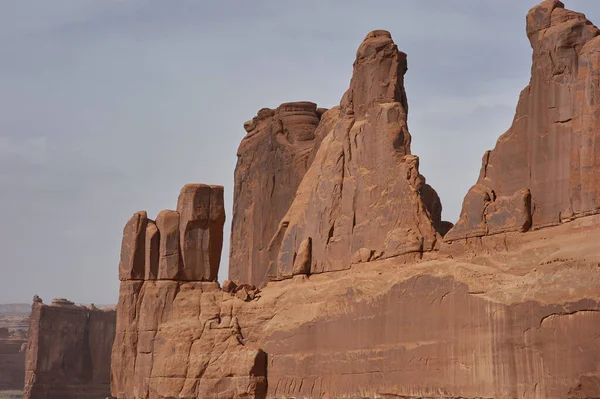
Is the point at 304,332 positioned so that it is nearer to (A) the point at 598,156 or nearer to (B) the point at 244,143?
(A) the point at 598,156

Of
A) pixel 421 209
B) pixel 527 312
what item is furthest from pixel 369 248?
pixel 527 312

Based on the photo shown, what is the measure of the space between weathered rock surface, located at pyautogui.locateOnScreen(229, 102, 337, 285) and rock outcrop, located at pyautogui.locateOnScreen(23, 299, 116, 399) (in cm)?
2647

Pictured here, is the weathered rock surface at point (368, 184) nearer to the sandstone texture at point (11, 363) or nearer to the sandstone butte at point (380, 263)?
the sandstone butte at point (380, 263)

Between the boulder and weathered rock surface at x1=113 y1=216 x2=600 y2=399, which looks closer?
weathered rock surface at x1=113 y1=216 x2=600 y2=399

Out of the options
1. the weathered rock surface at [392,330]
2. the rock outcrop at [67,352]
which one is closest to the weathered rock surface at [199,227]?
the weathered rock surface at [392,330]

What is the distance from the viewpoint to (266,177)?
40.6 metres

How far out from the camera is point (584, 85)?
913 inches

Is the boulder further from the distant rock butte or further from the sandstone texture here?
the sandstone texture

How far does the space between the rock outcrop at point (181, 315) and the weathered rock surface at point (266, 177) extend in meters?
4.76

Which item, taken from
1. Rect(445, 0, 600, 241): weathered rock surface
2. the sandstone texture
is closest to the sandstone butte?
Rect(445, 0, 600, 241): weathered rock surface

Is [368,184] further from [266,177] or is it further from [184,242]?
[266,177]

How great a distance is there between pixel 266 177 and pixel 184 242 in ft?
22.0

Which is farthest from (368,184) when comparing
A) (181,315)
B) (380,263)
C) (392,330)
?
(181,315)

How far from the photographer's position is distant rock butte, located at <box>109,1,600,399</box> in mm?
22641
